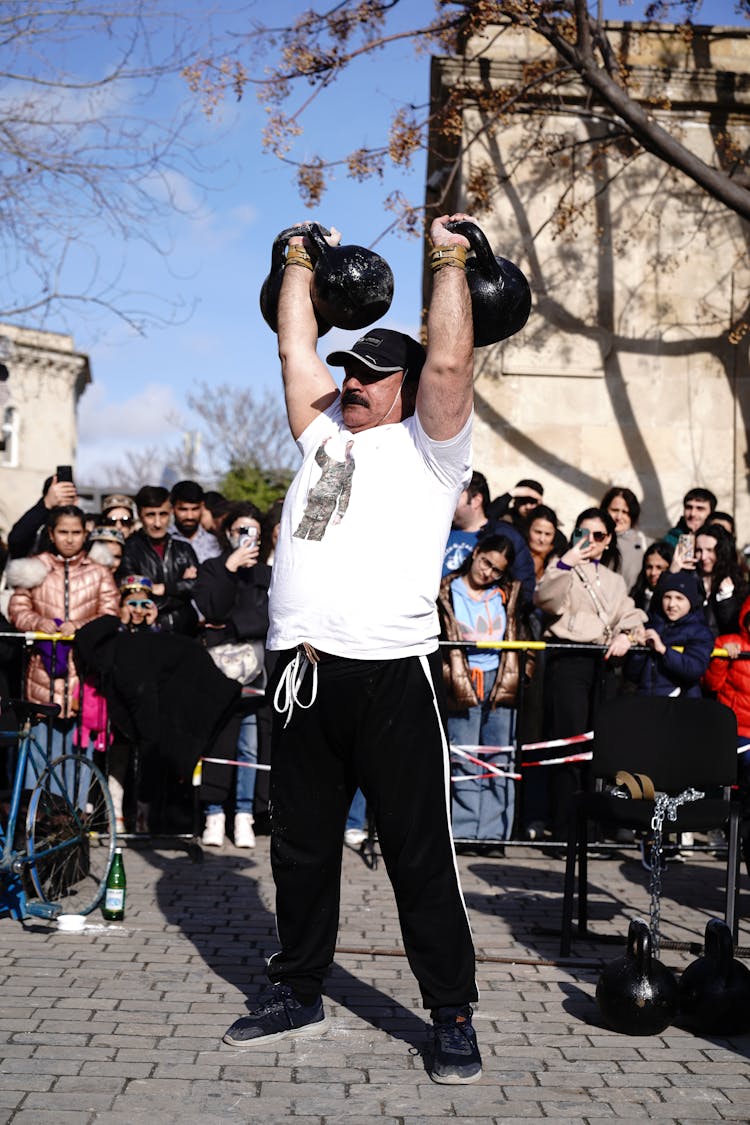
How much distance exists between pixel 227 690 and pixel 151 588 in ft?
3.02

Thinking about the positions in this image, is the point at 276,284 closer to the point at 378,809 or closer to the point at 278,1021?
the point at 378,809

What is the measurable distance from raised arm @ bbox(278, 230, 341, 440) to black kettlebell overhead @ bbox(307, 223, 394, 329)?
0.22 ft

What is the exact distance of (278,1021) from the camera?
4492mm

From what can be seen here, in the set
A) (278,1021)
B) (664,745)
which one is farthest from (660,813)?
(278,1021)

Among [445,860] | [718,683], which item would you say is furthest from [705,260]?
[445,860]

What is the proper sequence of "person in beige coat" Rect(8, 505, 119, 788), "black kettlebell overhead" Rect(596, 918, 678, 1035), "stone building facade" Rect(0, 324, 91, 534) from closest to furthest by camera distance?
"black kettlebell overhead" Rect(596, 918, 678, 1035)
"person in beige coat" Rect(8, 505, 119, 788)
"stone building facade" Rect(0, 324, 91, 534)

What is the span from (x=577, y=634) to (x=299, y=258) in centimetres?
431

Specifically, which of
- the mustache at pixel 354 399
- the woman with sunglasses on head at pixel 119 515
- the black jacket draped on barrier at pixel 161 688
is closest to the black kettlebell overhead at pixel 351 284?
the mustache at pixel 354 399

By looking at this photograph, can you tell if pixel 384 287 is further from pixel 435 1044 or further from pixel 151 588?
pixel 151 588

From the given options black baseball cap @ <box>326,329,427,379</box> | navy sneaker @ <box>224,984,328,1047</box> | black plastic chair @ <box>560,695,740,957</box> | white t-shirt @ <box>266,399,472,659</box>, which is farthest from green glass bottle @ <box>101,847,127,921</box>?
black baseball cap @ <box>326,329,427,379</box>

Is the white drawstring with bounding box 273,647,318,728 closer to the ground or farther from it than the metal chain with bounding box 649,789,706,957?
farther from it

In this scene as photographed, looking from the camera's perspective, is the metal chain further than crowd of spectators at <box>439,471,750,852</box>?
No

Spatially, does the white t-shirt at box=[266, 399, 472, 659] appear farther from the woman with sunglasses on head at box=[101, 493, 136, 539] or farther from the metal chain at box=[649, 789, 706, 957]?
the woman with sunglasses on head at box=[101, 493, 136, 539]

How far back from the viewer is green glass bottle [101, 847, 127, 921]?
243 inches
